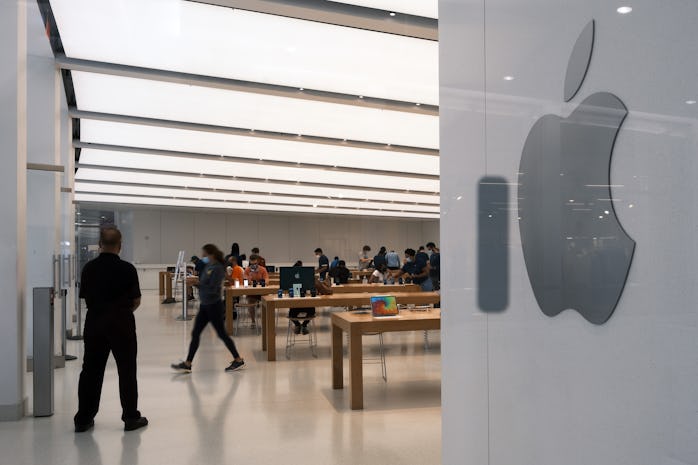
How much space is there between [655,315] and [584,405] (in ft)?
1.60

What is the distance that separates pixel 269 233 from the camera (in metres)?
21.8

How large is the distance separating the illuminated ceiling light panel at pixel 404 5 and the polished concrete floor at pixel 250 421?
4036 mm

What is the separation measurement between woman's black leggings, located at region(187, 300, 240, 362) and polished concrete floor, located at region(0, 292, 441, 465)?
31 cm

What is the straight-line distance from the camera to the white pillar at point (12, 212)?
4.63 m

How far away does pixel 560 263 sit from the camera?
2.10 m

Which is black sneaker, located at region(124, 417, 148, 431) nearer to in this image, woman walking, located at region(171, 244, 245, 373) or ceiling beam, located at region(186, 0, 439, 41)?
woman walking, located at region(171, 244, 245, 373)

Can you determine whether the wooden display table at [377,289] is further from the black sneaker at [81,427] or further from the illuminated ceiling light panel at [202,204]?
the illuminated ceiling light panel at [202,204]

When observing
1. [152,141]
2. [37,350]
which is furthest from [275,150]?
[37,350]

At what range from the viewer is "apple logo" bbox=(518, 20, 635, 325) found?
184 cm

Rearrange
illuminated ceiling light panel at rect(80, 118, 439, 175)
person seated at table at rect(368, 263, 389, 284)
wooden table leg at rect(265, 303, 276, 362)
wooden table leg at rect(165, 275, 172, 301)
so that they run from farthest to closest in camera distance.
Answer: wooden table leg at rect(165, 275, 172, 301) → person seated at table at rect(368, 263, 389, 284) → illuminated ceiling light panel at rect(80, 118, 439, 175) → wooden table leg at rect(265, 303, 276, 362)

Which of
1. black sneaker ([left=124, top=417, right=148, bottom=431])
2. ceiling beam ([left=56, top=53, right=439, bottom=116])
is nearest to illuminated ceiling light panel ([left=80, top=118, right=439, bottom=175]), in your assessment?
ceiling beam ([left=56, top=53, right=439, bottom=116])

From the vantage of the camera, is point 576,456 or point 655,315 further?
point 576,456

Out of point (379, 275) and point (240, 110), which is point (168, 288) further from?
point (240, 110)

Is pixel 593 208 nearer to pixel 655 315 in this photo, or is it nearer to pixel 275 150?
pixel 655 315
